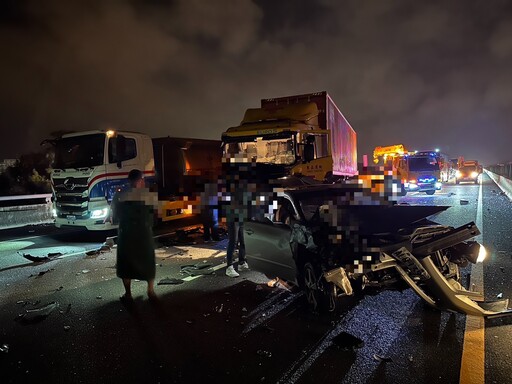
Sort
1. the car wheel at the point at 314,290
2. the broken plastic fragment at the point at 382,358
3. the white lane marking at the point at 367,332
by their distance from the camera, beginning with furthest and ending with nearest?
the car wheel at the point at 314,290 < the broken plastic fragment at the point at 382,358 < the white lane marking at the point at 367,332

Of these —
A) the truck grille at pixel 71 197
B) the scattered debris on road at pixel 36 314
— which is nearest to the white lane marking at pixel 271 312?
the scattered debris on road at pixel 36 314

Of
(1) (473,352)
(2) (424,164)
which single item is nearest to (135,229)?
(1) (473,352)

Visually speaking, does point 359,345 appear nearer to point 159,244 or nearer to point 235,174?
point 235,174

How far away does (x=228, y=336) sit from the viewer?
389 cm

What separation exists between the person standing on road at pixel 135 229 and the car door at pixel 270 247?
1329 mm

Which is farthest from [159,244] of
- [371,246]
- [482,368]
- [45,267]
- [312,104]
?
[482,368]

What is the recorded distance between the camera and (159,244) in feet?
29.9

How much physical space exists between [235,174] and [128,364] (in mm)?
3201

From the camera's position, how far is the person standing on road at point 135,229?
190 inches

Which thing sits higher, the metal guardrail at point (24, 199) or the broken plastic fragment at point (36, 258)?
the metal guardrail at point (24, 199)

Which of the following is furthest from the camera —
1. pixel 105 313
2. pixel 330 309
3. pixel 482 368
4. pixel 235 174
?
pixel 235 174

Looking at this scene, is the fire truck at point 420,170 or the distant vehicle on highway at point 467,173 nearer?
the fire truck at point 420,170

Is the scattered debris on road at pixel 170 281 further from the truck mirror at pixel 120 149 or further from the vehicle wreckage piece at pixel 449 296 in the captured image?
the truck mirror at pixel 120 149

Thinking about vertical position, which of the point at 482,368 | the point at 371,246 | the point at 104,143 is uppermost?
the point at 104,143
